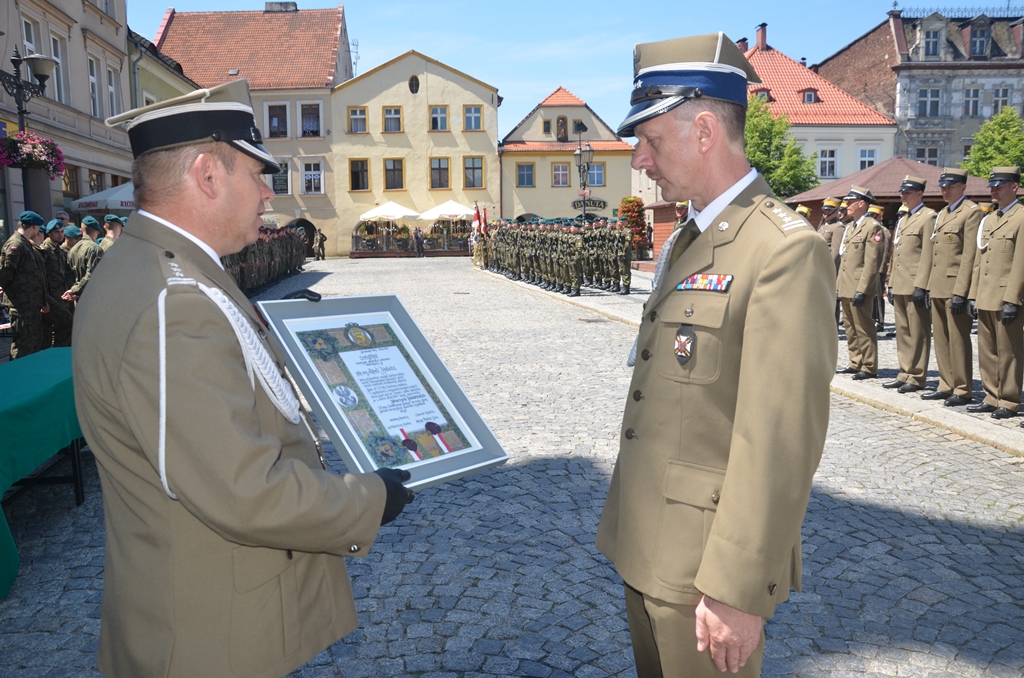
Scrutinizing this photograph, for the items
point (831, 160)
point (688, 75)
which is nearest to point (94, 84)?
point (688, 75)

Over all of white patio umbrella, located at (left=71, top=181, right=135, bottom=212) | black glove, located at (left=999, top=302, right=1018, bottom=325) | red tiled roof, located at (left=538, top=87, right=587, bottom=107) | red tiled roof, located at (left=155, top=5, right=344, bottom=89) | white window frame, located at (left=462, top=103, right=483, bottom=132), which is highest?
red tiled roof, located at (left=155, top=5, right=344, bottom=89)

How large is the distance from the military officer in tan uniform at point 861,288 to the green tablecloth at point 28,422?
7.94m

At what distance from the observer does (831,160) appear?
49469mm

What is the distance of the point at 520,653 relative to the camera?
10.8 feet

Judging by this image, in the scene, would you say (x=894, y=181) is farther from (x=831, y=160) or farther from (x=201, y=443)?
(x=831, y=160)

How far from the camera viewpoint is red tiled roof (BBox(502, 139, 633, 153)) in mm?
49250

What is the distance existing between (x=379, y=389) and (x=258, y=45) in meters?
54.3

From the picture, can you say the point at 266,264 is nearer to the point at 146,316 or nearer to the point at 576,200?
the point at 146,316

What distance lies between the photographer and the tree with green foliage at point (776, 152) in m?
45.0

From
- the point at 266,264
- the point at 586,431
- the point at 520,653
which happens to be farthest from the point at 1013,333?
the point at 266,264

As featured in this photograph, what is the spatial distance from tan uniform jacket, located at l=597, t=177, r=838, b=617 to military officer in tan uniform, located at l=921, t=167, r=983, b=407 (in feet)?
22.6

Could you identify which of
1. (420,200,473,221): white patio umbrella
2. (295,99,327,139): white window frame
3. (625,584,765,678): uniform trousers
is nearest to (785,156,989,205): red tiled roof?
(625,584,765,678): uniform trousers

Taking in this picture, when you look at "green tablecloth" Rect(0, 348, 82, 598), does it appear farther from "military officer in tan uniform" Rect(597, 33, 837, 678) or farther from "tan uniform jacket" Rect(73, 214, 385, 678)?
"military officer in tan uniform" Rect(597, 33, 837, 678)

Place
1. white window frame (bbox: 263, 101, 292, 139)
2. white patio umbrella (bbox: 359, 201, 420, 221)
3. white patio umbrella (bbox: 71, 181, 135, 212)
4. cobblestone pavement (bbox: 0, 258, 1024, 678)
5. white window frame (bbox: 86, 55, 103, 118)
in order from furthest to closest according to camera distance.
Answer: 1. white window frame (bbox: 263, 101, 292, 139)
2. white patio umbrella (bbox: 359, 201, 420, 221)
3. white window frame (bbox: 86, 55, 103, 118)
4. white patio umbrella (bbox: 71, 181, 135, 212)
5. cobblestone pavement (bbox: 0, 258, 1024, 678)
